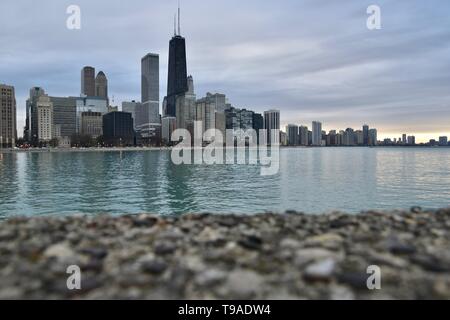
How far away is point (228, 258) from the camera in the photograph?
795 cm

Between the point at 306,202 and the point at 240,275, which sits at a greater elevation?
the point at 240,275

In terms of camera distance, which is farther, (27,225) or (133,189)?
(133,189)

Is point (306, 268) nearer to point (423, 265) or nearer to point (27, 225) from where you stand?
point (423, 265)

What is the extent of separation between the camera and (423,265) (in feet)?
24.5

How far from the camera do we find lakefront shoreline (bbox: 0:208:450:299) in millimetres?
6637

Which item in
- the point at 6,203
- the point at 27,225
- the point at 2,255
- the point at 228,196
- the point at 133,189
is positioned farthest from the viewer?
the point at 133,189

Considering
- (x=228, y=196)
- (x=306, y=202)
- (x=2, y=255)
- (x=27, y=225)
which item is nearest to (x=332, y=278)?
(x=2, y=255)

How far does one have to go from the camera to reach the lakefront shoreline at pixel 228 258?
6.64m

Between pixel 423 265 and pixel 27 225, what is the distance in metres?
10.7

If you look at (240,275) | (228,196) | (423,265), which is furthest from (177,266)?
(228,196)
